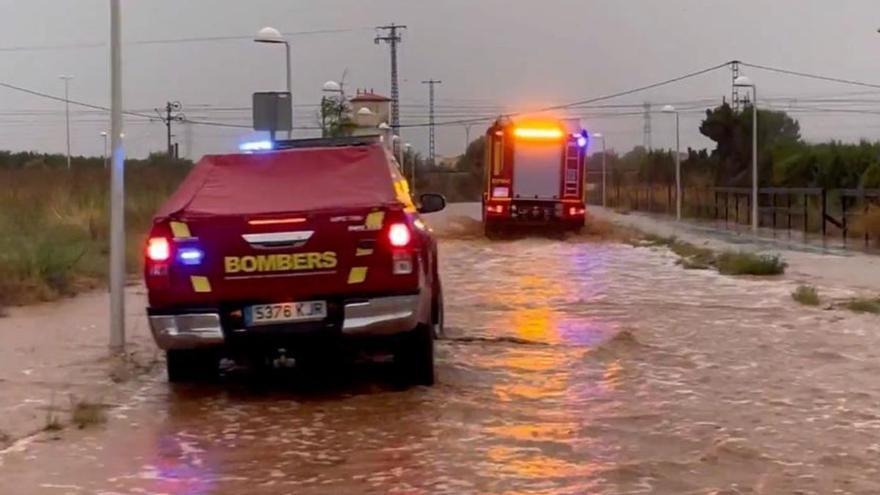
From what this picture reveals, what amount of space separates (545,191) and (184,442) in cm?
2730

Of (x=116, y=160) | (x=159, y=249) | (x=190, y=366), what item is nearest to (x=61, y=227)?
(x=116, y=160)

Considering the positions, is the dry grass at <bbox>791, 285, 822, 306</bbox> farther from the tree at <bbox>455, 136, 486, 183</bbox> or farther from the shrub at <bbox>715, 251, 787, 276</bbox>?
the tree at <bbox>455, 136, 486, 183</bbox>

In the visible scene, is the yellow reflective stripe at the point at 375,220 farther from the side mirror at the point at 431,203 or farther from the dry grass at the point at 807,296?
the dry grass at the point at 807,296

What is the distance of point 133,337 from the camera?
14.4 metres

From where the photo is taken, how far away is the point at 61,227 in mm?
27828

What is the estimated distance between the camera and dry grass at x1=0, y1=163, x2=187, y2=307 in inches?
747

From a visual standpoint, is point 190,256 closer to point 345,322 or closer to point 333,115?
point 345,322

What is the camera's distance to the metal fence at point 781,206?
38.8m

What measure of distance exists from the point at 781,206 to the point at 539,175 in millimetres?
18358

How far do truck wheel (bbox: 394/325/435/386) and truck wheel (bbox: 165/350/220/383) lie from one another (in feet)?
4.92

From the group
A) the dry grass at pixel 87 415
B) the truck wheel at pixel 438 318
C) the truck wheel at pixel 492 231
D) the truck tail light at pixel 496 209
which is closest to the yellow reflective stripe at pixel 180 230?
the dry grass at pixel 87 415

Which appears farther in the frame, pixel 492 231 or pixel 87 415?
pixel 492 231

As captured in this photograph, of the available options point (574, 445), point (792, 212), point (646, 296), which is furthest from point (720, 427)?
point (792, 212)

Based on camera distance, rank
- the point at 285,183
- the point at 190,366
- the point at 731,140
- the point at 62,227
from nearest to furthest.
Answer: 1. the point at 285,183
2. the point at 190,366
3. the point at 62,227
4. the point at 731,140
